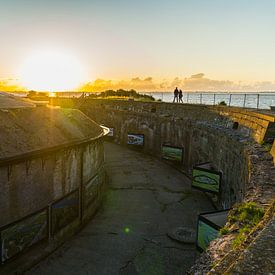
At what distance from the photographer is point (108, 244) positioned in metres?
11.7

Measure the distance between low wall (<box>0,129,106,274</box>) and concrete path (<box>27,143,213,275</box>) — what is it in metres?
0.54

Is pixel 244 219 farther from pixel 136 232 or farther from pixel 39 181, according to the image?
pixel 136 232

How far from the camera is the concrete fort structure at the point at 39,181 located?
9.52 m

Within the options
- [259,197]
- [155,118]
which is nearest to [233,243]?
[259,197]

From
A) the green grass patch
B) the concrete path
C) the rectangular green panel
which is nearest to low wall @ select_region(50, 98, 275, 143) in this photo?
the rectangular green panel

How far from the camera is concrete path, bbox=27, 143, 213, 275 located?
1023cm

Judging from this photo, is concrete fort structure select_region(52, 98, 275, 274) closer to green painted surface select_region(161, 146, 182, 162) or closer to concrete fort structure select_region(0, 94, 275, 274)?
concrete fort structure select_region(0, 94, 275, 274)

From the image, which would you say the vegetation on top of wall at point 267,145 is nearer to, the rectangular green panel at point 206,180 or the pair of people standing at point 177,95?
the rectangular green panel at point 206,180

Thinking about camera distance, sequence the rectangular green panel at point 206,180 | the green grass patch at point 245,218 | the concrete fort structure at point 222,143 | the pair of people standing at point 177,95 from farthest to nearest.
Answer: the pair of people standing at point 177,95 → the rectangular green panel at point 206,180 → the green grass patch at point 245,218 → the concrete fort structure at point 222,143

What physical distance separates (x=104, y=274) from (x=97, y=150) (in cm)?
685

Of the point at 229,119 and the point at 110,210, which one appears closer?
the point at 110,210

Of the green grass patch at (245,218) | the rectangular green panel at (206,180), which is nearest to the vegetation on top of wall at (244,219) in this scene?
the green grass patch at (245,218)

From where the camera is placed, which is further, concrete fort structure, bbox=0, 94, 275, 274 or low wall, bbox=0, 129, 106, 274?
low wall, bbox=0, 129, 106, 274

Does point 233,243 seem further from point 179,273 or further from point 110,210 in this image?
point 110,210
